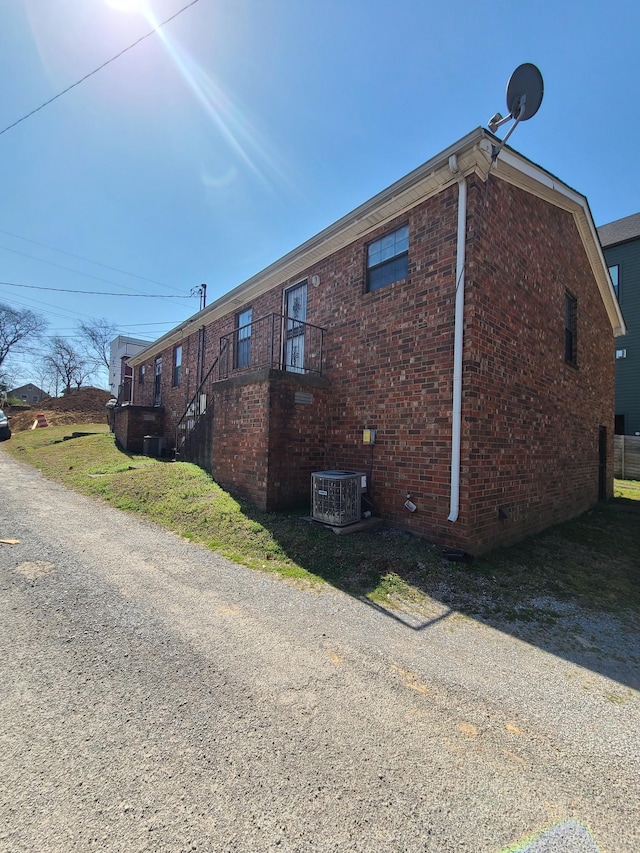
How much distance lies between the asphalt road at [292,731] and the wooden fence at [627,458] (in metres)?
15.2

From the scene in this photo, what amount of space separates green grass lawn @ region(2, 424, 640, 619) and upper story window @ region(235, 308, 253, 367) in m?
3.76

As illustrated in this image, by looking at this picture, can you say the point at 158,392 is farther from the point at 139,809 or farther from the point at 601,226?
the point at 601,226

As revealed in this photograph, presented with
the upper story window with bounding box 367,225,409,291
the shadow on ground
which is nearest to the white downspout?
the shadow on ground

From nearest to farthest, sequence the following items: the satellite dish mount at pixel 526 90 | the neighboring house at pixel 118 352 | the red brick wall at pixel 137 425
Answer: the satellite dish mount at pixel 526 90, the red brick wall at pixel 137 425, the neighboring house at pixel 118 352

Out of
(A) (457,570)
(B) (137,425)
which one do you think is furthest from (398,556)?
(B) (137,425)

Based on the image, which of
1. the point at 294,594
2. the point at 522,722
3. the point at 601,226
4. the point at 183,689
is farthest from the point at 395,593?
the point at 601,226

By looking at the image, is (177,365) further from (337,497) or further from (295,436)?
(337,497)

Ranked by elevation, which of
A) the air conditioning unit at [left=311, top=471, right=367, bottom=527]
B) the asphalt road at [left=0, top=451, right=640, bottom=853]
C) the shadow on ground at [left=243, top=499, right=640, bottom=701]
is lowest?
the shadow on ground at [left=243, top=499, right=640, bottom=701]

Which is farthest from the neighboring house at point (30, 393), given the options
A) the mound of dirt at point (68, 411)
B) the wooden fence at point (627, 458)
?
the wooden fence at point (627, 458)

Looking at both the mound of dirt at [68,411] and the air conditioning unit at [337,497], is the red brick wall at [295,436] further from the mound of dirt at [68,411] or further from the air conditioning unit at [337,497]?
the mound of dirt at [68,411]

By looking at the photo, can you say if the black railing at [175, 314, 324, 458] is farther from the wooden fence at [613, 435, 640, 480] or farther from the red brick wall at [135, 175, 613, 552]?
the wooden fence at [613, 435, 640, 480]

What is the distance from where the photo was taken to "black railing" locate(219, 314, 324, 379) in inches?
306

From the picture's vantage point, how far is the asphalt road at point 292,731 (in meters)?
1.56

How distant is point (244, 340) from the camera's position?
35.1 feet
